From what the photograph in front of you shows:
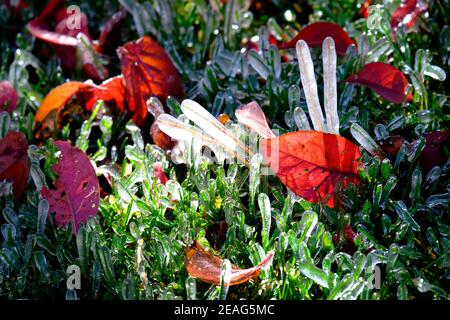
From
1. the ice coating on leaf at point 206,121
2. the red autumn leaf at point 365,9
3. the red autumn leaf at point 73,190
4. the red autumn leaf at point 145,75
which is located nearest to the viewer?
the ice coating on leaf at point 206,121

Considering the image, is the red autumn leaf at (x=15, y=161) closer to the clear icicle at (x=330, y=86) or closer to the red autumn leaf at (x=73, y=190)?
the red autumn leaf at (x=73, y=190)

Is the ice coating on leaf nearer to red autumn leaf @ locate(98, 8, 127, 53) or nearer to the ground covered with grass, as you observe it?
the ground covered with grass

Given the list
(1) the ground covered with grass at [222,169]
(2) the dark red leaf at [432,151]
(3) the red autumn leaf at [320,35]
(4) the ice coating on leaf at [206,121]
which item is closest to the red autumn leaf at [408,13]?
(1) the ground covered with grass at [222,169]

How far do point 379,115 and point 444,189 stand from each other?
294 millimetres

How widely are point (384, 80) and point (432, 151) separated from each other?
0.24 metres

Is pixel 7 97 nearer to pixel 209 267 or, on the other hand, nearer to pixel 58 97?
pixel 58 97

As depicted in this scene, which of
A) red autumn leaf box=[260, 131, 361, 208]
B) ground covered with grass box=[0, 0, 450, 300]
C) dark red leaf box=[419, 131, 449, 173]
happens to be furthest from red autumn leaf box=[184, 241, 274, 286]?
dark red leaf box=[419, 131, 449, 173]

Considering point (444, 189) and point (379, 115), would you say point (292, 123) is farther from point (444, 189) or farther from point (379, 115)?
point (444, 189)

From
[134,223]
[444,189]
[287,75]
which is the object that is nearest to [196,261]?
[134,223]

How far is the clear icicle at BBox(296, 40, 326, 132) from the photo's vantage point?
4.53 ft

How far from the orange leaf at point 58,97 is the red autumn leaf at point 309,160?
64 centimetres

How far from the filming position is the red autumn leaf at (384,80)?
159 cm

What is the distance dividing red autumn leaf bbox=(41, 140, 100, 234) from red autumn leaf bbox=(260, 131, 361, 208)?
386 mm

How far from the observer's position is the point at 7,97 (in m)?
1.83
